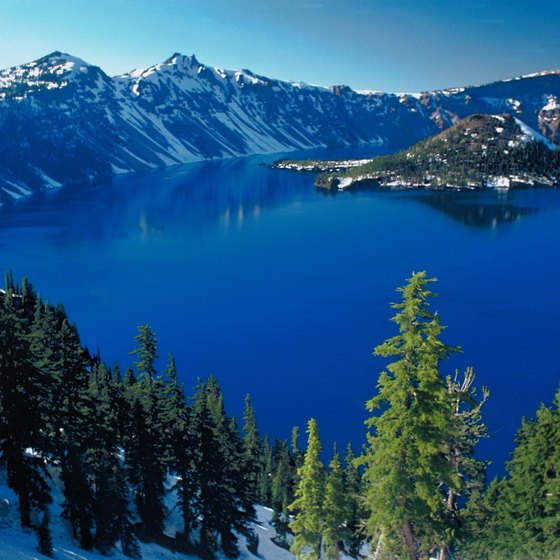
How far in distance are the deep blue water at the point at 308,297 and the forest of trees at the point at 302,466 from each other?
19.3 metres

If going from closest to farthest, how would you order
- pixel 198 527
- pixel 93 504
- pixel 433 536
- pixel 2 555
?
pixel 433 536, pixel 2 555, pixel 93 504, pixel 198 527

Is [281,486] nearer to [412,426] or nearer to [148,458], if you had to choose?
[148,458]

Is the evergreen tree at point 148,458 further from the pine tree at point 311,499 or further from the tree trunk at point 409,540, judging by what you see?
the tree trunk at point 409,540

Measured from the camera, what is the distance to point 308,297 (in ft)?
350

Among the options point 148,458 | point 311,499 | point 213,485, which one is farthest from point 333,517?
point 148,458

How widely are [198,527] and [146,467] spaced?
8744mm

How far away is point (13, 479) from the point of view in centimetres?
2550

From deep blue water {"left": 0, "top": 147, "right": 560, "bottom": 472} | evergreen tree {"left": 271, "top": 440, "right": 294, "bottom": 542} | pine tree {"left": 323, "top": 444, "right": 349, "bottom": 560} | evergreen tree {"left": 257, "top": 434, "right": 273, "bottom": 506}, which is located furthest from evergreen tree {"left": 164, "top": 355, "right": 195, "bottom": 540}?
deep blue water {"left": 0, "top": 147, "right": 560, "bottom": 472}

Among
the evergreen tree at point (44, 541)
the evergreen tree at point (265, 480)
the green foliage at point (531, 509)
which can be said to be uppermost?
the green foliage at point (531, 509)

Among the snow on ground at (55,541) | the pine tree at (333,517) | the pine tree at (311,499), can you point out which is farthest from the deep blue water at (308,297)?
the snow on ground at (55,541)

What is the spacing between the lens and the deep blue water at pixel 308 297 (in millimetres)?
71750

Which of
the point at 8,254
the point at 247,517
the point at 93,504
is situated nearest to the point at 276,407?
the point at 247,517

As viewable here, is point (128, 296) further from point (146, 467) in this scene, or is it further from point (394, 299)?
point (146, 467)

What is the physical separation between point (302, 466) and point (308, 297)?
76222 millimetres
